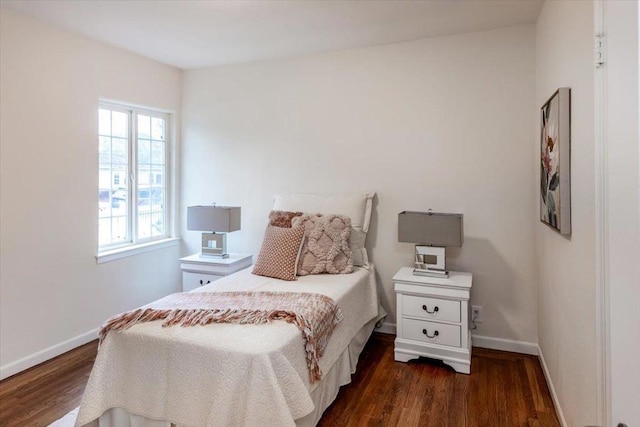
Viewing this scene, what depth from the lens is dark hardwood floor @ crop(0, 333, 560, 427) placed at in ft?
7.15

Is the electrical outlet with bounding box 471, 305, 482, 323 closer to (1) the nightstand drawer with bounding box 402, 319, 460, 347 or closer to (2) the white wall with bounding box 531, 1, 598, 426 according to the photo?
(1) the nightstand drawer with bounding box 402, 319, 460, 347

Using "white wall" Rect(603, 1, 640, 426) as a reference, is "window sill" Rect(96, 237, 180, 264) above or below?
below

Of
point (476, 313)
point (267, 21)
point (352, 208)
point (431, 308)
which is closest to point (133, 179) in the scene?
point (267, 21)

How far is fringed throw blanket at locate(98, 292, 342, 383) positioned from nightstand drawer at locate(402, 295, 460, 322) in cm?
71

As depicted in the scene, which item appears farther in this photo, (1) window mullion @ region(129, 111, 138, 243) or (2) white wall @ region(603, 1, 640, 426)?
(1) window mullion @ region(129, 111, 138, 243)

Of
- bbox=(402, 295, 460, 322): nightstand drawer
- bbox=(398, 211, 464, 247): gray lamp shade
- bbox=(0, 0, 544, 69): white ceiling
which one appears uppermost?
bbox=(0, 0, 544, 69): white ceiling

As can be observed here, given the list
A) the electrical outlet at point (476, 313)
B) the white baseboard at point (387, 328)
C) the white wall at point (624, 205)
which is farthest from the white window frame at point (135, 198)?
the white wall at point (624, 205)

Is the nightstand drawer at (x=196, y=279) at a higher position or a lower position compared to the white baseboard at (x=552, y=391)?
higher

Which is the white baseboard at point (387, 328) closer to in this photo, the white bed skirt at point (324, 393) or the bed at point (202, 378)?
the white bed skirt at point (324, 393)

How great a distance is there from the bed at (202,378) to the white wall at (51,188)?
54.4 inches

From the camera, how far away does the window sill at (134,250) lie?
3.38 metres

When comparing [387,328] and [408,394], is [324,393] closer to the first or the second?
[408,394]


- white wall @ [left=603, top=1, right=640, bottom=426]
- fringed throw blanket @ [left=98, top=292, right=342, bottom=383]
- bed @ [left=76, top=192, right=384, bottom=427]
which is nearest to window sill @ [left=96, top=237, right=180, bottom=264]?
fringed throw blanket @ [left=98, top=292, right=342, bottom=383]

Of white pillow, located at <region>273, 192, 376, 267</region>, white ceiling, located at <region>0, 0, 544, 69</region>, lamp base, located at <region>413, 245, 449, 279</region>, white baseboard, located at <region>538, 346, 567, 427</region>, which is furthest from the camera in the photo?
white pillow, located at <region>273, 192, 376, 267</region>
